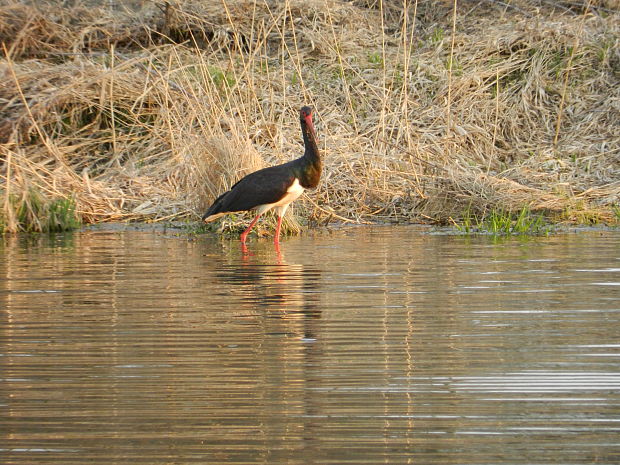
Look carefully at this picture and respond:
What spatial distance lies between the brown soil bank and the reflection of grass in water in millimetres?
178

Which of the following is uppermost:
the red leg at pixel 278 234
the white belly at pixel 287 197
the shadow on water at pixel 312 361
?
the white belly at pixel 287 197

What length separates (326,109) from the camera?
16.8 meters

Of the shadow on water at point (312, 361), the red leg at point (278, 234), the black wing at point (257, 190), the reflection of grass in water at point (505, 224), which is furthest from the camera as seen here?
the reflection of grass in water at point (505, 224)

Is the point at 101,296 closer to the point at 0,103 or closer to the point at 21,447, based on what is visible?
the point at 21,447

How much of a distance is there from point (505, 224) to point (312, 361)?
7.23 m

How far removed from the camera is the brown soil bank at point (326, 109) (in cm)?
1356

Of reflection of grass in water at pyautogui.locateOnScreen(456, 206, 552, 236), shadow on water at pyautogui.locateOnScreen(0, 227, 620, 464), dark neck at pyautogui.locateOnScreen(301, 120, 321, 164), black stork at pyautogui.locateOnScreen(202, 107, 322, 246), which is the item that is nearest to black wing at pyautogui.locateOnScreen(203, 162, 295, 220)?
black stork at pyautogui.locateOnScreen(202, 107, 322, 246)

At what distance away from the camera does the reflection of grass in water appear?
12180 millimetres

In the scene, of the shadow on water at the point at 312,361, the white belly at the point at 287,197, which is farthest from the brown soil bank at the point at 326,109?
the shadow on water at the point at 312,361

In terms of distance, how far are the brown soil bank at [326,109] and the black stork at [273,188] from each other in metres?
0.94

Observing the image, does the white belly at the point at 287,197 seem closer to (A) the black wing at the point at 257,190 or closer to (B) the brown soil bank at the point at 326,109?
(A) the black wing at the point at 257,190

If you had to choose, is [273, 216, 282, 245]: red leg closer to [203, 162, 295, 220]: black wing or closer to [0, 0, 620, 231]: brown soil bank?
[203, 162, 295, 220]: black wing

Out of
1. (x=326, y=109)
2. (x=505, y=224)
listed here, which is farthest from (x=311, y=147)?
(x=326, y=109)

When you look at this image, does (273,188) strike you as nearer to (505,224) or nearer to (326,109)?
(505,224)
